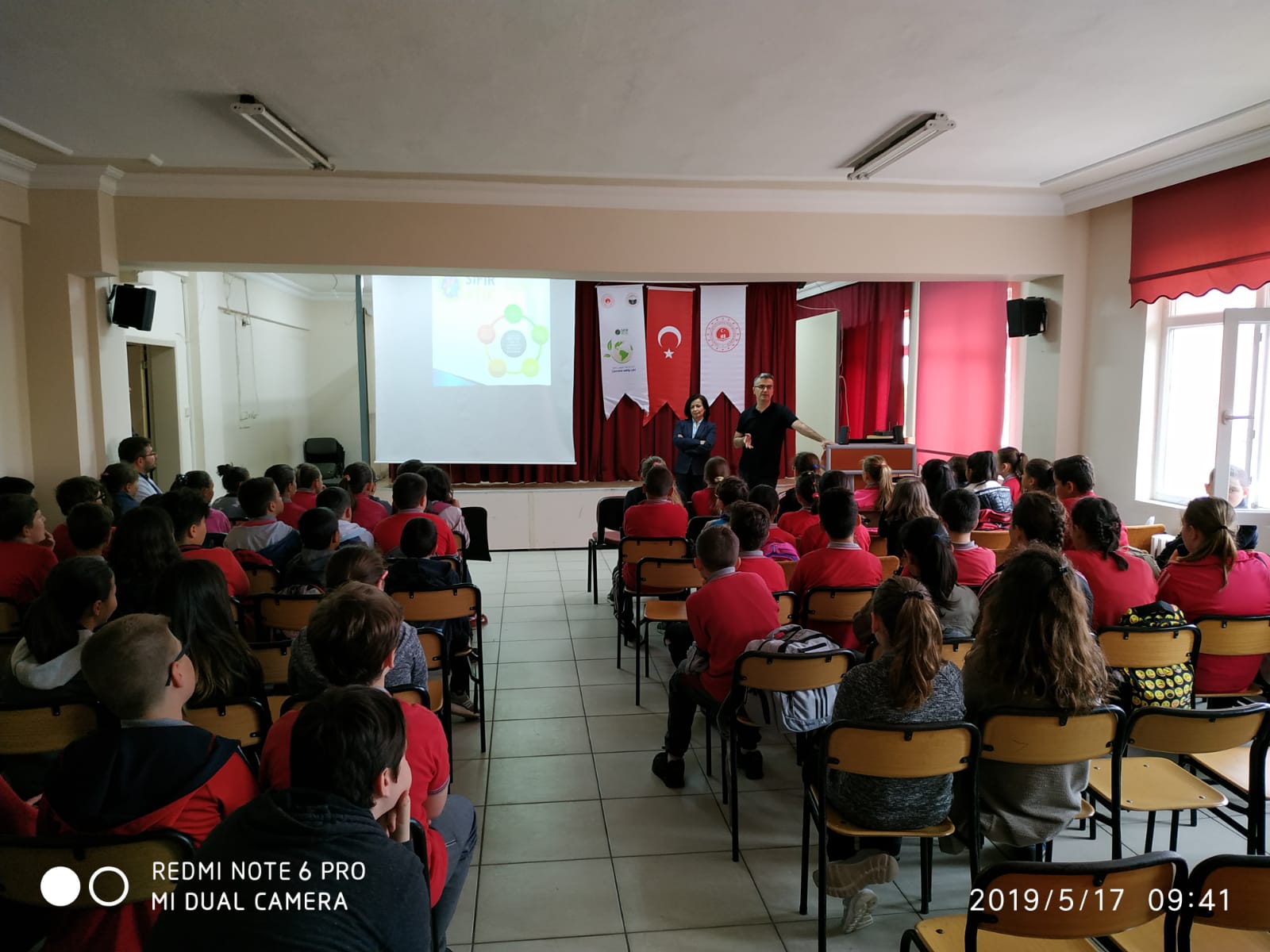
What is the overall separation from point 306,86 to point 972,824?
4.25 meters

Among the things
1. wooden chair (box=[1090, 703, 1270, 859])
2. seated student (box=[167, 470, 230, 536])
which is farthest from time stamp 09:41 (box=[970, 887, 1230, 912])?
seated student (box=[167, 470, 230, 536])

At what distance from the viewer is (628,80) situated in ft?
12.7

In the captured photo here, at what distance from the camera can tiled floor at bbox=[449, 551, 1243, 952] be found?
7.50 ft

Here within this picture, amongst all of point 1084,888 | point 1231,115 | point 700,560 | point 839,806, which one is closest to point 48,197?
point 700,560

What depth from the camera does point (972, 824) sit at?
7.06 feet

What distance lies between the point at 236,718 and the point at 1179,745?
8.65 feet

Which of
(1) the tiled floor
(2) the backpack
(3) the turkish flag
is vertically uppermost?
(3) the turkish flag

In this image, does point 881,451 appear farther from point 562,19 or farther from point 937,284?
point 562,19

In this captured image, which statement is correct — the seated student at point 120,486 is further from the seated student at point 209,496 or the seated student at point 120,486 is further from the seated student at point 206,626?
the seated student at point 206,626

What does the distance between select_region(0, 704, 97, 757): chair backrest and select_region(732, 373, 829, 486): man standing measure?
204 inches

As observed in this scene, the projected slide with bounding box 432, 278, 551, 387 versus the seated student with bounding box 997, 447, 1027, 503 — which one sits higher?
the projected slide with bounding box 432, 278, 551, 387

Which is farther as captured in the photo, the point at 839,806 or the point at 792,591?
the point at 792,591

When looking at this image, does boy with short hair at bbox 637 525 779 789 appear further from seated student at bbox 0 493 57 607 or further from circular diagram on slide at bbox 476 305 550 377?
circular diagram on slide at bbox 476 305 550 377

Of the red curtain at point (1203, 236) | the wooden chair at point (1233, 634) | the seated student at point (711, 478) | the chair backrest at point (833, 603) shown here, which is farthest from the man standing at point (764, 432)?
the wooden chair at point (1233, 634)
